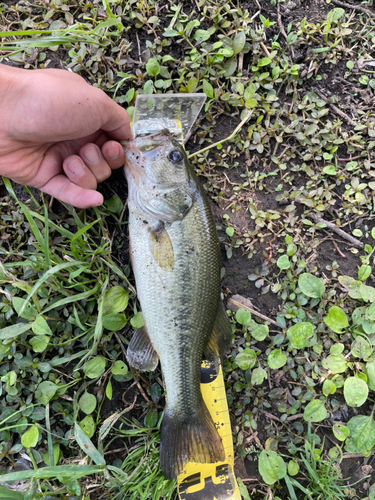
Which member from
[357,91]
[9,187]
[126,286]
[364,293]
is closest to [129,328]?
[126,286]

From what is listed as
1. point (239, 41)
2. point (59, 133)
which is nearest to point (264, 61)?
point (239, 41)

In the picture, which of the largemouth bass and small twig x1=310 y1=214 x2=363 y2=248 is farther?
small twig x1=310 y1=214 x2=363 y2=248

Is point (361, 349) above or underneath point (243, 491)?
above

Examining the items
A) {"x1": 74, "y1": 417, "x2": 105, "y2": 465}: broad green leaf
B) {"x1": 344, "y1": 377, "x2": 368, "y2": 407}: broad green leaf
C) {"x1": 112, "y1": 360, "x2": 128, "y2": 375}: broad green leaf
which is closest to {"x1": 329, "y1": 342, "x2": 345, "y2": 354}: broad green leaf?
{"x1": 344, "y1": 377, "x2": 368, "y2": 407}: broad green leaf

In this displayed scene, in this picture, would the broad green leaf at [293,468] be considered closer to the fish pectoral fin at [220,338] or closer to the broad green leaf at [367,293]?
the fish pectoral fin at [220,338]

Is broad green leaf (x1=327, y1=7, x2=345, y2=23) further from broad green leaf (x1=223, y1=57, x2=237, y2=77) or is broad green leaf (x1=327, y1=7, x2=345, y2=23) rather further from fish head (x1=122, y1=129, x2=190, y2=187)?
fish head (x1=122, y1=129, x2=190, y2=187)

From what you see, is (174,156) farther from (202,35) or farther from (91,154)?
(202,35)
